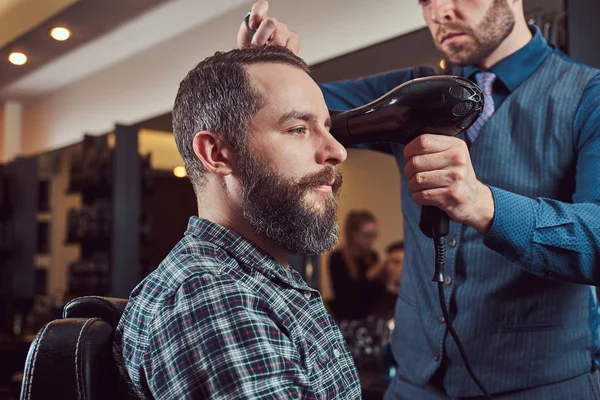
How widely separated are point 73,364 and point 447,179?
68 cm

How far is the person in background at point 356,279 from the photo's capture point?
17.5 feet

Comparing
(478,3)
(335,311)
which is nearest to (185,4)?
(335,311)

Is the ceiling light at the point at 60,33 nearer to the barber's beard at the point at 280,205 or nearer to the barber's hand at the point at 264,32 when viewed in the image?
the barber's hand at the point at 264,32

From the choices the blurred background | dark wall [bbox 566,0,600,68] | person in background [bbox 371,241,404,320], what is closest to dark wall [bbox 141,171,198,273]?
the blurred background

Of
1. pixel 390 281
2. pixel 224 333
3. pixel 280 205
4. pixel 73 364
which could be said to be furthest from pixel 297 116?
pixel 390 281

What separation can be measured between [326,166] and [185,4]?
13.8ft

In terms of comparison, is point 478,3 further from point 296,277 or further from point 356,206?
point 356,206

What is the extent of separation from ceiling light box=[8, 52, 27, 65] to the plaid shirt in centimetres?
593

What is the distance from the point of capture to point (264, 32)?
146 cm

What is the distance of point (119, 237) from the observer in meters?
5.32

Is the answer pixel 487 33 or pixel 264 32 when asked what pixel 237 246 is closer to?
pixel 264 32

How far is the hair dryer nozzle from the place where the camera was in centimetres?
117

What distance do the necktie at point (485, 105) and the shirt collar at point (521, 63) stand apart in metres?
0.02

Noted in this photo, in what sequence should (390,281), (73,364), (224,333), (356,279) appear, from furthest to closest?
(356,279)
(390,281)
(73,364)
(224,333)
